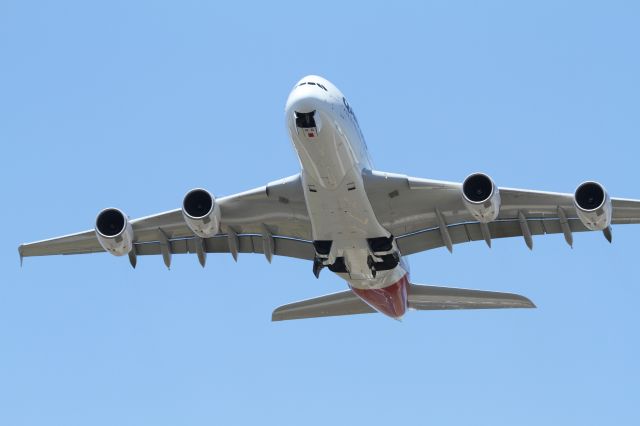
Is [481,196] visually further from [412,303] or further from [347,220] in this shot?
[412,303]

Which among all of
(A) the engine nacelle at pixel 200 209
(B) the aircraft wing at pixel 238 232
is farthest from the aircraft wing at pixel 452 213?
(A) the engine nacelle at pixel 200 209

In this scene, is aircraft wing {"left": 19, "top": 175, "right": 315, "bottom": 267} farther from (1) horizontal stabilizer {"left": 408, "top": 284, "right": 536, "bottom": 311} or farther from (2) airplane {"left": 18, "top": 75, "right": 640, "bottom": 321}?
(1) horizontal stabilizer {"left": 408, "top": 284, "right": 536, "bottom": 311}

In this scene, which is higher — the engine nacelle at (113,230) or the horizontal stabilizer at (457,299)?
the engine nacelle at (113,230)

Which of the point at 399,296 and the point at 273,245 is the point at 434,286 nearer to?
the point at 399,296

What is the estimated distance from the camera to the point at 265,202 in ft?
102

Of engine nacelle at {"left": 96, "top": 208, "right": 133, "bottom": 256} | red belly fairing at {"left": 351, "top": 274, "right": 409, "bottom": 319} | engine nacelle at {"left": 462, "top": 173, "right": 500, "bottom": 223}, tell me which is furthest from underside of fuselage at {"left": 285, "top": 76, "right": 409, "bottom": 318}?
engine nacelle at {"left": 96, "top": 208, "right": 133, "bottom": 256}

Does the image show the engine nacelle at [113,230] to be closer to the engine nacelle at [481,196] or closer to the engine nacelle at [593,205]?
the engine nacelle at [481,196]

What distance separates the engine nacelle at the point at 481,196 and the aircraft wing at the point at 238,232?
4.21 meters

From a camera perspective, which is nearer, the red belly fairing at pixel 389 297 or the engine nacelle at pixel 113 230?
the engine nacelle at pixel 113 230

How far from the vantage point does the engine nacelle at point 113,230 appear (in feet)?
99.8

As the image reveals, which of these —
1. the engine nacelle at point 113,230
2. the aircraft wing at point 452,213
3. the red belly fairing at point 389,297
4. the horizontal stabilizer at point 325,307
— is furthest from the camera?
the horizontal stabilizer at point 325,307

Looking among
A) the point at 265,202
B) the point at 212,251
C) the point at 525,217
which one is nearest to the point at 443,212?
the point at 525,217

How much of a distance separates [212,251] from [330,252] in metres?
4.81

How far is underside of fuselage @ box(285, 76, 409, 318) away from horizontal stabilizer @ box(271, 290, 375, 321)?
4.99 ft
